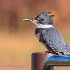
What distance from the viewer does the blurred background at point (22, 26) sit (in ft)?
21.1

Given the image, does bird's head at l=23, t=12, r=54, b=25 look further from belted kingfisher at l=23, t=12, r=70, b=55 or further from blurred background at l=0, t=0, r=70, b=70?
blurred background at l=0, t=0, r=70, b=70

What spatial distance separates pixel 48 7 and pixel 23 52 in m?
2.26

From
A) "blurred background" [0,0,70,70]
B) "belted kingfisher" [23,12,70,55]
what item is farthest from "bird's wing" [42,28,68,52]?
"blurred background" [0,0,70,70]

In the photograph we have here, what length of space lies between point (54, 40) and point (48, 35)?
0.14 m

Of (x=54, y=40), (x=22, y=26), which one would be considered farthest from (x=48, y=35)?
(x=22, y=26)

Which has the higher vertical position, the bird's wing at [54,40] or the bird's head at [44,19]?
the bird's head at [44,19]

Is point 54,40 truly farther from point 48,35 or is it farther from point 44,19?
point 44,19

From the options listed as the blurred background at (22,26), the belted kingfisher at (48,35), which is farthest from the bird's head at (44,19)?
the blurred background at (22,26)

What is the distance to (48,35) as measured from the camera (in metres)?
2.75

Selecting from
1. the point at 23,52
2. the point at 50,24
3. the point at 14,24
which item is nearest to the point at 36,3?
the point at 14,24

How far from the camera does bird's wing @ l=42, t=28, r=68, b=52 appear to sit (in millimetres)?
2451

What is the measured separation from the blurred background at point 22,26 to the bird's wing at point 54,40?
2894 millimetres

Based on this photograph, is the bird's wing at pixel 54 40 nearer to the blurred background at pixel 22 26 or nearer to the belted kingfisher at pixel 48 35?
the belted kingfisher at pixel 48 35

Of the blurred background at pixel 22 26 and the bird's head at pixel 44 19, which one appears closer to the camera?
the bird's head at pixel 44 19
